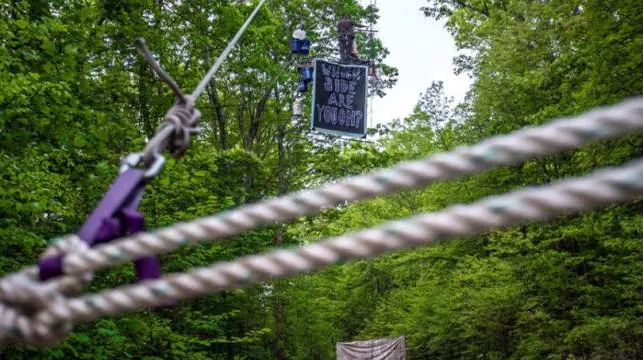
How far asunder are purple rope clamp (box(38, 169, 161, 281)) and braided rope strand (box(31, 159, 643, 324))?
0.23 m

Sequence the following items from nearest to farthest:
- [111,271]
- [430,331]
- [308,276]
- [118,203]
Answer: [118,203] < [111,271] < [430,331] < [308,276]

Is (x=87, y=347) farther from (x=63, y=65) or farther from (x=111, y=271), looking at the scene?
(x=63, y=65)

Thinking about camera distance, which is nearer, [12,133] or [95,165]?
[12,133]

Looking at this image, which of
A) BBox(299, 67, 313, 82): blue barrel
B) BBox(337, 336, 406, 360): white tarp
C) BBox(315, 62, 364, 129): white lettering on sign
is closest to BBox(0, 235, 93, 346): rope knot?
BBox(315, 62, 364, 129): white lettering on sign

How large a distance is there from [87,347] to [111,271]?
0.80 m

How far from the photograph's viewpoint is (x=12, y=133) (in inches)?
175

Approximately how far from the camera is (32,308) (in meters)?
0.93

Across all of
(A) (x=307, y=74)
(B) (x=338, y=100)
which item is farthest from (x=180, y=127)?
(A) (x=307, y=74)

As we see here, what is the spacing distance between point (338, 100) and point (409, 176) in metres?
11.1

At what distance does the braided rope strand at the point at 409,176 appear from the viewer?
65 centimetres

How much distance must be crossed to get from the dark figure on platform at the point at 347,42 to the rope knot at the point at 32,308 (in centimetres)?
1212

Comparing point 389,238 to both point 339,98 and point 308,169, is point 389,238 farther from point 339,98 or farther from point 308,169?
point 308,169

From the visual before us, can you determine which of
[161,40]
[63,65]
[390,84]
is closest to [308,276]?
[390,84]

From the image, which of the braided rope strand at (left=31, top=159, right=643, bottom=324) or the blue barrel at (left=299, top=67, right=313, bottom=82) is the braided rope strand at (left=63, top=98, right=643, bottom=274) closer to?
the braided rope strand at (left=31, top=159, right=643, bottom=324)
